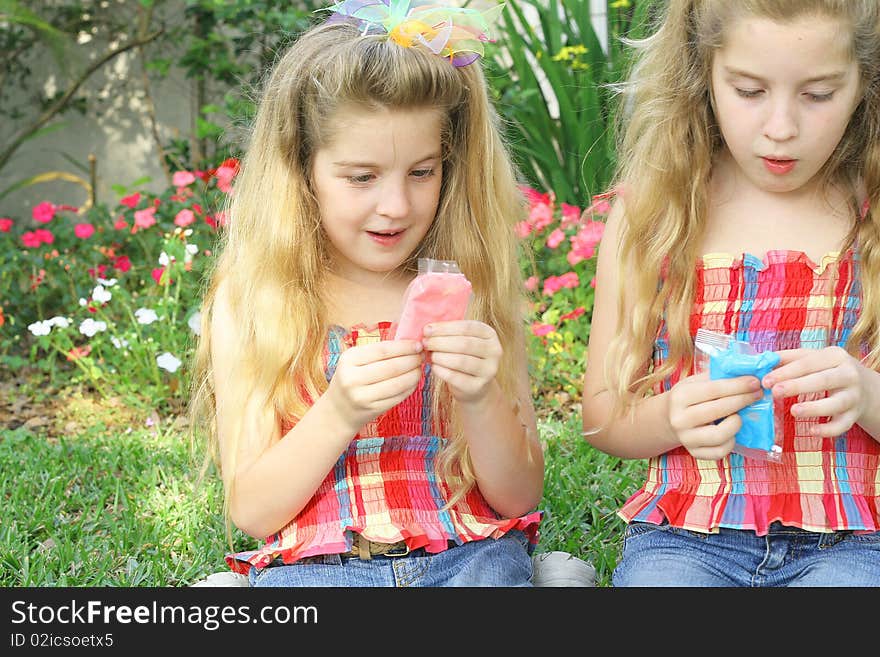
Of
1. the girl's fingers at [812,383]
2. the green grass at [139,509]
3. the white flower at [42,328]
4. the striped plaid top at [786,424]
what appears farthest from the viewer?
the white flower at [42,328]

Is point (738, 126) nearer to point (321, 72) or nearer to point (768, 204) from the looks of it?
point (768, 204)

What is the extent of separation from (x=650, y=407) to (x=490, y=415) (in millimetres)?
336

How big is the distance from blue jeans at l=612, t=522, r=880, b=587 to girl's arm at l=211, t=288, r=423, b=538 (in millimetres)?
604

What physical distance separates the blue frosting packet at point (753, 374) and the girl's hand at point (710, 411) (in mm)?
12

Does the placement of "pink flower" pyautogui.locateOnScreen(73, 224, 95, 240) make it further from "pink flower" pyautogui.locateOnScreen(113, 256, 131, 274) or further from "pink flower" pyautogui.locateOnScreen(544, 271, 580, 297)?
"pink flower" pyautogui.locateOnScreen(544, 271, 580, 297)

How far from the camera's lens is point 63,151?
7.35m

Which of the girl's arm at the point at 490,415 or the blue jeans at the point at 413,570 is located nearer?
the girl's arm at the point at 490,415

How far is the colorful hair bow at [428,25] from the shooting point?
2352mm

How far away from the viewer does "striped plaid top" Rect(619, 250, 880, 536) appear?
230 cm

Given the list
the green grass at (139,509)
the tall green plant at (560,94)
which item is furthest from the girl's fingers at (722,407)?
the tall green plant at (560,94)

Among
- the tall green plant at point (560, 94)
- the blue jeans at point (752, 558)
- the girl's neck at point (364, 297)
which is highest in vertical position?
the tall green plant at point (560, 94)

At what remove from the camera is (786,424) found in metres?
2.33

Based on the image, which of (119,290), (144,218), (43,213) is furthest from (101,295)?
(43,213)

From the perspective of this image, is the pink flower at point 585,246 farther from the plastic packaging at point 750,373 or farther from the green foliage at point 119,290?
the plastic packaging at point 750,373
